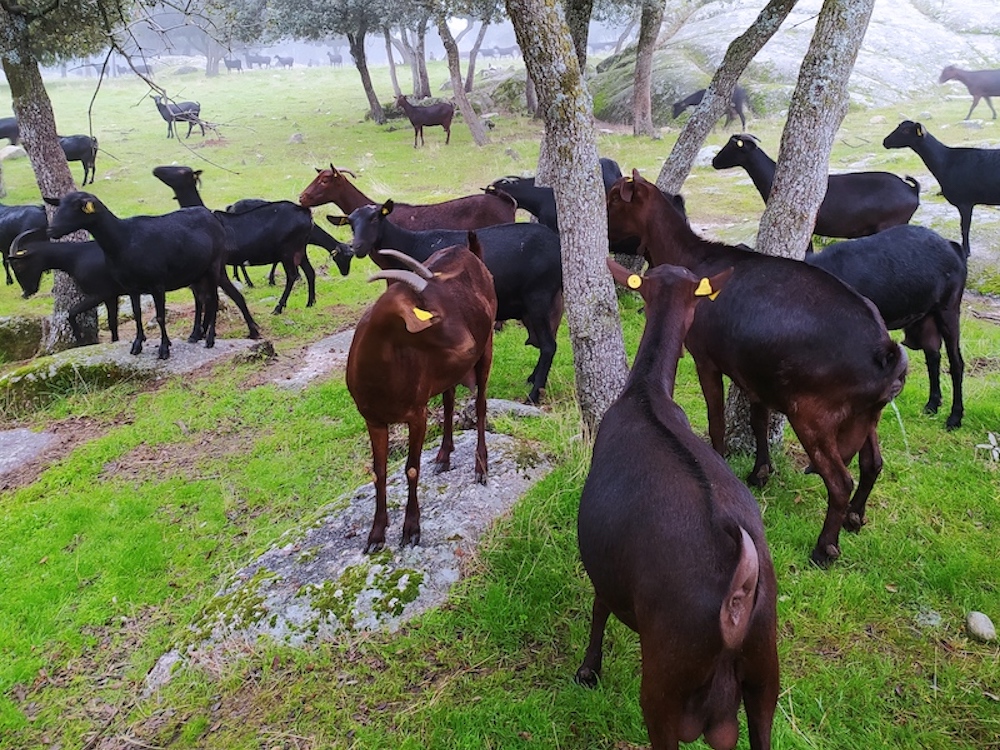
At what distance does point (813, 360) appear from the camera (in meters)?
4.26

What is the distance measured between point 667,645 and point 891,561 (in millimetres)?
2847

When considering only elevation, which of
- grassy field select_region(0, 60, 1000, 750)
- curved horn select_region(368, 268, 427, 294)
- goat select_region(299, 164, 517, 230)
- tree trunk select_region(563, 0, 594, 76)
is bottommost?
grassy field select_region(0, 60, 1000, 750)

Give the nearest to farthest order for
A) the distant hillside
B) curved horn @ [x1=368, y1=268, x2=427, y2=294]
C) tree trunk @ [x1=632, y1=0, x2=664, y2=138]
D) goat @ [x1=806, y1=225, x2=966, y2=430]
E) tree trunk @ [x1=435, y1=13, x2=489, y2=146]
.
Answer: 1. curved horn @ [x1=368, y1=268, x2=427, y2=294]
2. goat @ [x1=806, y1=225, x2=966, y2=430]
3. tree trunk @ [x1=632, y1=0, x2=664, y2=138]
4. tree trunk @ [x1=435, y1=13, x2=489, y2=146]
5. the distant hillside

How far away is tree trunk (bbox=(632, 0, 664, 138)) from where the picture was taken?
2067 centimetres

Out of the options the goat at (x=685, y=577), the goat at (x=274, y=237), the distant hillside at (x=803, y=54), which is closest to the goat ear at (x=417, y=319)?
the goat at (x=685, y=577)

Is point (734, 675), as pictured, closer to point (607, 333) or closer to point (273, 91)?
point (607, 333)

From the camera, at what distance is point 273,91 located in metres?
42.7

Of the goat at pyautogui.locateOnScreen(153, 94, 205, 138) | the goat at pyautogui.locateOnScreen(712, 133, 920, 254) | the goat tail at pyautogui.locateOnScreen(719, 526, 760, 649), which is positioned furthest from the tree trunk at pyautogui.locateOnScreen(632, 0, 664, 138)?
the goat tail at pyautogui.locateOnScreen(719, 526, 760, 649)

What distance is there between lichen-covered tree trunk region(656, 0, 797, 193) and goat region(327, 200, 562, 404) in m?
2.17

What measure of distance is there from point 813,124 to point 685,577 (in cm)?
387

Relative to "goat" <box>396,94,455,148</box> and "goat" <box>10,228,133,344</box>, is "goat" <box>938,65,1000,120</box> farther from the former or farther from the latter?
"goat" <box>10,228,133,344</box>

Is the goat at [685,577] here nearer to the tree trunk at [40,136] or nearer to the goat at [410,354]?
the goat at [410,354]

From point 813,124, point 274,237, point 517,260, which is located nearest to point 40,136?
point 274,237

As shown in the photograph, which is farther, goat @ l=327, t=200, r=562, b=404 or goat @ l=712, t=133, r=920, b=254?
goat @ l=712, t=133, r=920, b=254
